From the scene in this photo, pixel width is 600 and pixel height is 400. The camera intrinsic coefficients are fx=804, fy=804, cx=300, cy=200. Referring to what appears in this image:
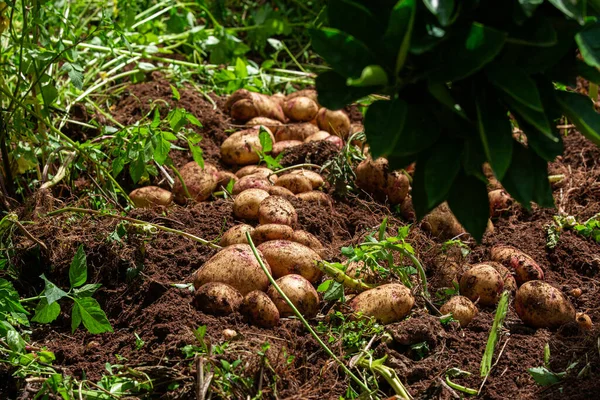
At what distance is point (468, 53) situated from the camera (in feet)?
4.99

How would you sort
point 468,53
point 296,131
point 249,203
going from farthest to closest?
point 296,131
point 249,203
point 468,53

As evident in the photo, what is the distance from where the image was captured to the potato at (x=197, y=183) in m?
2.98

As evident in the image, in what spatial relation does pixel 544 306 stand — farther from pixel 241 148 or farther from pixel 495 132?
pixel 241 148

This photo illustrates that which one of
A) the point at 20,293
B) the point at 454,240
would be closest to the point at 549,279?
the point at 454,240

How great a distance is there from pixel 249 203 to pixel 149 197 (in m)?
0.41

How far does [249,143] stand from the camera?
126 inches

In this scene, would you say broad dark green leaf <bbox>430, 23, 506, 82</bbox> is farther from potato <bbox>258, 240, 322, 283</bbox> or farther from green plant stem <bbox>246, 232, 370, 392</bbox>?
potato <bbox>258, 240, 322, 283</bbox>

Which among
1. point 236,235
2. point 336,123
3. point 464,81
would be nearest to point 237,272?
point 236,235

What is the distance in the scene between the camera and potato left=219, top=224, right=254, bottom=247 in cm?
254

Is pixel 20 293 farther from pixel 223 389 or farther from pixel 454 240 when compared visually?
pixel 454 240

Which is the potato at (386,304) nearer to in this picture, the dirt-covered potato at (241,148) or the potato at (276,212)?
the potato at (276,212)

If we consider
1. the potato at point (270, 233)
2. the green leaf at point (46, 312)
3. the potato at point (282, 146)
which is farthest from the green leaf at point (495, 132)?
A: the potato at point (282, 146)

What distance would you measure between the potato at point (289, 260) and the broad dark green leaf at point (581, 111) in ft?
3.24

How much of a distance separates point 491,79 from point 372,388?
95 centimetres
